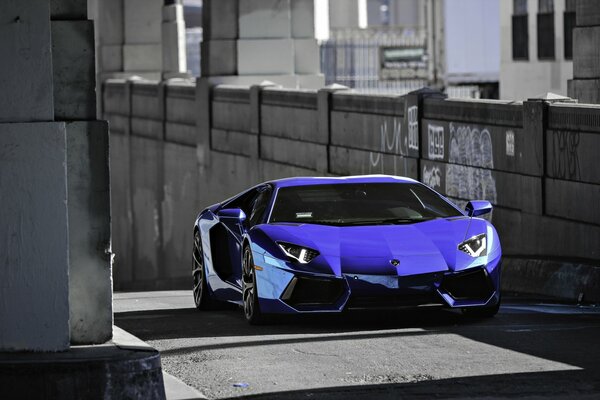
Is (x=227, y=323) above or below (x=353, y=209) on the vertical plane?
below

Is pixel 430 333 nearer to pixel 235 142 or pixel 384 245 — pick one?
pixel 384 245

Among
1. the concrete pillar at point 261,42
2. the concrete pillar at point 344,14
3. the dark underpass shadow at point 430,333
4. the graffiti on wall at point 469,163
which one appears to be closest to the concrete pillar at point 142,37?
the concrete pillar at point 261,42

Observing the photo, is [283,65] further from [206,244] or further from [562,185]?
[206,244]

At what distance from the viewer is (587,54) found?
24172 mm

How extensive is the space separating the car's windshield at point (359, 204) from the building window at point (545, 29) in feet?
105

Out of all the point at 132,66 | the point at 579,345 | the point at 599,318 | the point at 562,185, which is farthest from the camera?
the point at 132,66

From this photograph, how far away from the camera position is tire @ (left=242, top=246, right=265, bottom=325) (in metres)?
12.2

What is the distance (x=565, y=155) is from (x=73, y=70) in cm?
927

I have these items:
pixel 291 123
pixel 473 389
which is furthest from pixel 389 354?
pixel 291 123

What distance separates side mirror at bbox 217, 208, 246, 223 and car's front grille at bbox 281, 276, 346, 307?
1363mm

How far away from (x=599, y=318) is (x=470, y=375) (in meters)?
3.64

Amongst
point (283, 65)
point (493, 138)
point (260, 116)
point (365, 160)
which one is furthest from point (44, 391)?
point (283, 65)

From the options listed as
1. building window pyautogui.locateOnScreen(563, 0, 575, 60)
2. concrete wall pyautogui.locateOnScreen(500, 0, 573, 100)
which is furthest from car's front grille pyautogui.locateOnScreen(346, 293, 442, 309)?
building window pyautogui.locateOnScreen(563, 0, 575, 60)

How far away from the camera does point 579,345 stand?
1069 centimetres
